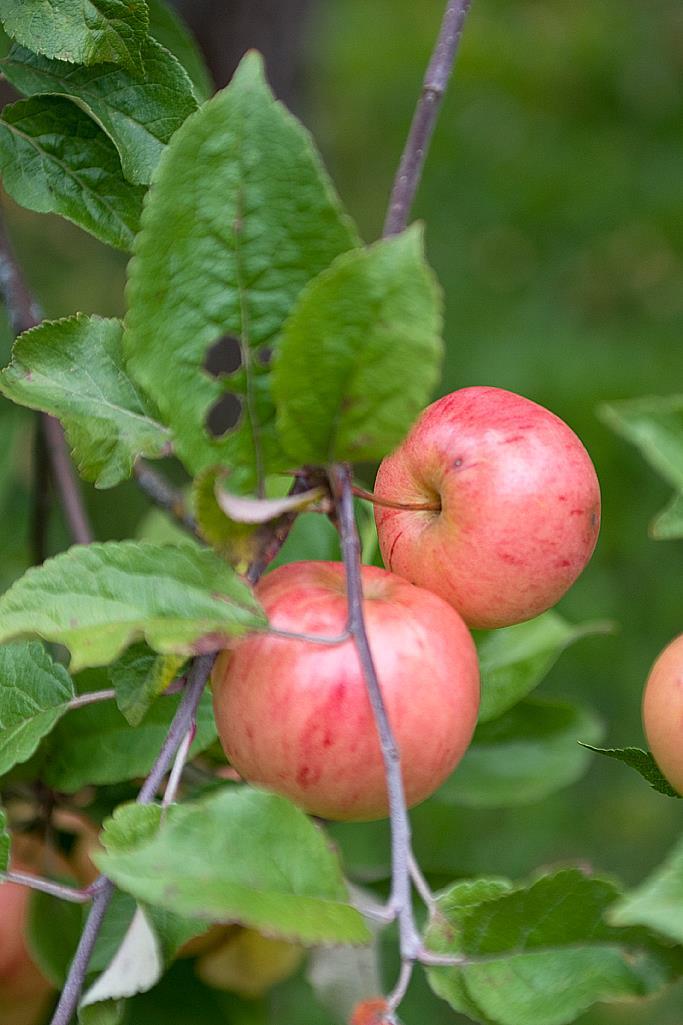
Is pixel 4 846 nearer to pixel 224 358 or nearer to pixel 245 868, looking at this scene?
pixel 245 868

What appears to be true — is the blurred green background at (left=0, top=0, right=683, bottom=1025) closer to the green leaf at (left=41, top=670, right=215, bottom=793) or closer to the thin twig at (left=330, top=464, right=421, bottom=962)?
the green leaf at (left=41, top=670, right=215, bottom=793)

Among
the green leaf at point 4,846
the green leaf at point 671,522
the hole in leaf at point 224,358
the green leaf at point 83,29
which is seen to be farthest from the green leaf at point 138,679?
the hole in leaf at point 224,358

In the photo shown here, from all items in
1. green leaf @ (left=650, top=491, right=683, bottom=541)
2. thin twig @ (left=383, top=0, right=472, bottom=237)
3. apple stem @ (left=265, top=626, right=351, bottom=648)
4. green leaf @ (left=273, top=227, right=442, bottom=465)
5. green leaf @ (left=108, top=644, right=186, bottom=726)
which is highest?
thin twig @ (left=383, top=0, right=472, bottom=237)

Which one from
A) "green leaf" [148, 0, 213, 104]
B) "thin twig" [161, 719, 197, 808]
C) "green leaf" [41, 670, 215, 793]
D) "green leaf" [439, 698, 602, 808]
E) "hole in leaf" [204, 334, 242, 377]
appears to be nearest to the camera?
"thin twig" [161, 719, 197, 808]

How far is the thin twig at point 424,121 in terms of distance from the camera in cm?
90

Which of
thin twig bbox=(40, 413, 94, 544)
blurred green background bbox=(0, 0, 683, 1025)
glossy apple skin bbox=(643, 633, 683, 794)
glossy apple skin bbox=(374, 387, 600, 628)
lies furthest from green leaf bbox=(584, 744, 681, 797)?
blurred green background bbox=(0, 0, 683, 1025)

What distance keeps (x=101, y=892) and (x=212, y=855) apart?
0.18m

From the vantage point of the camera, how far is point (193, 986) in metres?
1.43

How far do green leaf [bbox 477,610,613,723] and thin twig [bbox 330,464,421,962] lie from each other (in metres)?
0.55

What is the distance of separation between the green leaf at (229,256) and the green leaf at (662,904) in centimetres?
35

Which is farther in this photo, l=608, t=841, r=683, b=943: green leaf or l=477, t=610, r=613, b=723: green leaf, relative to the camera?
l=477, t=610, r=613, b=723: green leaf

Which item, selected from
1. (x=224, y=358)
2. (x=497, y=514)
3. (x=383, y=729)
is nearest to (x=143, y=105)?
(x=497, y=514)

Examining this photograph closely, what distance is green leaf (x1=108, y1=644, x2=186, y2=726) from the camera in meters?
0.83

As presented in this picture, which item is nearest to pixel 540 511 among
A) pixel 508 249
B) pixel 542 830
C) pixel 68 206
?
pixel 68 206
